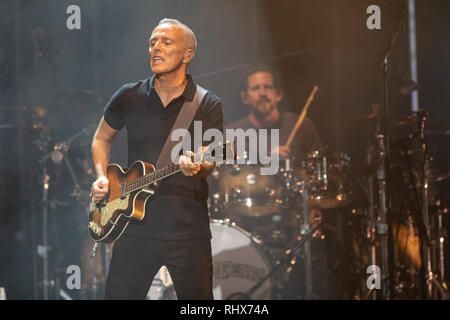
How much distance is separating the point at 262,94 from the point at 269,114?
23 centimetres

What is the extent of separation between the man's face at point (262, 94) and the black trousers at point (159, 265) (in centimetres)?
306

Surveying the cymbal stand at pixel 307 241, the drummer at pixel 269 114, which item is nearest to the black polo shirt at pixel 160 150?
the cymbal stand at pixel 307 241

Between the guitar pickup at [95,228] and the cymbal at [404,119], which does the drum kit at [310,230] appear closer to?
the cymbal at [404,119]

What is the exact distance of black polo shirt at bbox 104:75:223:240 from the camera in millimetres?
2889

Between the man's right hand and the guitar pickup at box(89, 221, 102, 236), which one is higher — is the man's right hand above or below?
above

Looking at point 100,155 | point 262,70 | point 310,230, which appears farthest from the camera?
point 262,70

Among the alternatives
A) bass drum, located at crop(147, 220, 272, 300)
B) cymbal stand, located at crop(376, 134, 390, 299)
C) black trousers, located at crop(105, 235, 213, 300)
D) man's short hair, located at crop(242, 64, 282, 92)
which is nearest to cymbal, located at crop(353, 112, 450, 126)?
cymbal stand, located at crop(376, 134, 390, 299)

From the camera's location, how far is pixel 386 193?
4.73m

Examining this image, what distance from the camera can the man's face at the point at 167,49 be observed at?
9.85 ft

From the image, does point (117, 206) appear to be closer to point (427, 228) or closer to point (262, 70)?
point (262, 70)

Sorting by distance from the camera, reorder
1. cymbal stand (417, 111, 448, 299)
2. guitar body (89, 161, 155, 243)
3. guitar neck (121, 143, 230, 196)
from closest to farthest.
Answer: guitar neck (121, 143, 230, 196)
guitar body (89, 161, 155, 243)
cymbal stand (417, 111, 448, 299)

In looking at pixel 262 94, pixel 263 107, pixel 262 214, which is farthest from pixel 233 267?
pixel 262 94

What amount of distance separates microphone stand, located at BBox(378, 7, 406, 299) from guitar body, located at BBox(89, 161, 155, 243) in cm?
248

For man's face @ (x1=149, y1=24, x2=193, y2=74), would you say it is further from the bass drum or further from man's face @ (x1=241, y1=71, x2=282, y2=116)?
man's face @ (x1=241, y1=71, x2=282, y2=116)
